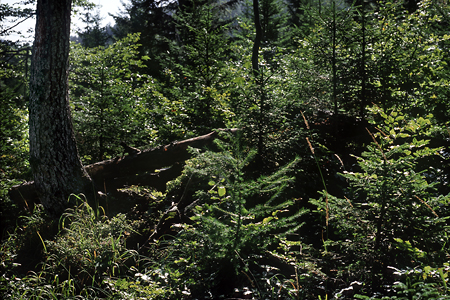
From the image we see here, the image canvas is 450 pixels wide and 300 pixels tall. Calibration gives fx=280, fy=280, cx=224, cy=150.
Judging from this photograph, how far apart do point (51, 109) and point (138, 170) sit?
72.3 inches

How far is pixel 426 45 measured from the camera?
4504mm

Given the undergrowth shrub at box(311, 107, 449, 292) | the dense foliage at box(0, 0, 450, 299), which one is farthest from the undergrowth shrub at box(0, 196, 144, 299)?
the undergrowth shrub at box(311, 107, 449, 292)

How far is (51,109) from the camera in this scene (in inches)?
177

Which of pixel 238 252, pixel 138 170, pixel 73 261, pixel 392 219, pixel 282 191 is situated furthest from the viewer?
pixel 138 170

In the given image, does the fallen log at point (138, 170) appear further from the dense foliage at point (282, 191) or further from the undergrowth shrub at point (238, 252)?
the undergrowth shrub at point (238, 252)

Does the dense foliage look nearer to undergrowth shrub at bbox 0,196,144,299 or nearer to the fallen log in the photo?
undergrowth shrub at bbox 0,196,144,299

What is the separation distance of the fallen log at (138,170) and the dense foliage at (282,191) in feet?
0.95

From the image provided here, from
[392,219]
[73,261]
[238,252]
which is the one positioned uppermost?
[392,219]

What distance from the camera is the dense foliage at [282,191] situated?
2381 mm

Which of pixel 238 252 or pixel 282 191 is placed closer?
pixel 238 252

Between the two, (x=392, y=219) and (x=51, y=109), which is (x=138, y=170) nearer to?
(x=51, y=109)

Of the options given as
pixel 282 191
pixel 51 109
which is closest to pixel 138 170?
pixel 51 109

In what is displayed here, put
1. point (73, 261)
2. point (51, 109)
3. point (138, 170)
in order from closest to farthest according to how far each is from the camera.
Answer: point (73, 261)
point (51, 109)
point (138, 170)

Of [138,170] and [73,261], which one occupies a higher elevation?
[138,170]
